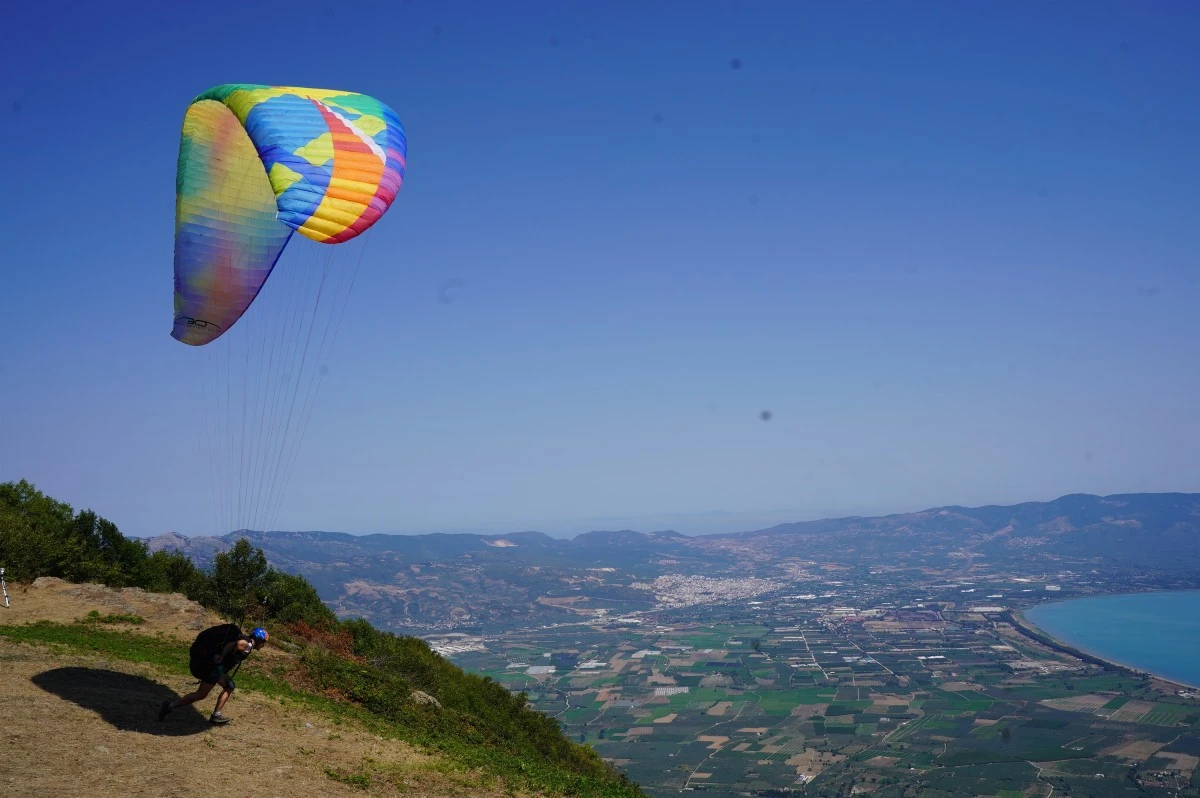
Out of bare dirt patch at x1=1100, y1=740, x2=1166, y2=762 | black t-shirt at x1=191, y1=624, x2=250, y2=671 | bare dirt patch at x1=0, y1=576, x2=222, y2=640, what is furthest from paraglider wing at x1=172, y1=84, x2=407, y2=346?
bare dirt patch at x1=1100, y1=740, x2=1166, y2=762

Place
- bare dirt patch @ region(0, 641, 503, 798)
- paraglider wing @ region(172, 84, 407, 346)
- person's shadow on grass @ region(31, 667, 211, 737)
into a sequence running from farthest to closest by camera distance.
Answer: paraglider wing @ region(172, 84, 407, 346), person's shadow on grass @ region(31, 667, 211, 737), bare dirt patch @ region(0, 641, 503, 798)

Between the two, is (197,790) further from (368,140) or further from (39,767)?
(368,140)

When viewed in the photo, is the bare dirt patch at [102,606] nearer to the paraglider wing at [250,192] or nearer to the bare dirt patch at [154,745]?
the bare dirt patch at [154,745]

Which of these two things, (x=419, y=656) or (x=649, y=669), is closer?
(x=419, y=656)

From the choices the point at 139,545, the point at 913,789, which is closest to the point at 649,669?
the point at 913,789

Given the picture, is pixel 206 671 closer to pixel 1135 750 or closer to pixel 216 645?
pixel 216 645

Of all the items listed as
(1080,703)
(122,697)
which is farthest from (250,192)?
(1080,703)

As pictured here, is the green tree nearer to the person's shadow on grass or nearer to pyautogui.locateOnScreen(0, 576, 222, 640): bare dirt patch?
pyautogui.locateOnScreen(0, 576, 222, 640): bare dirt patch
